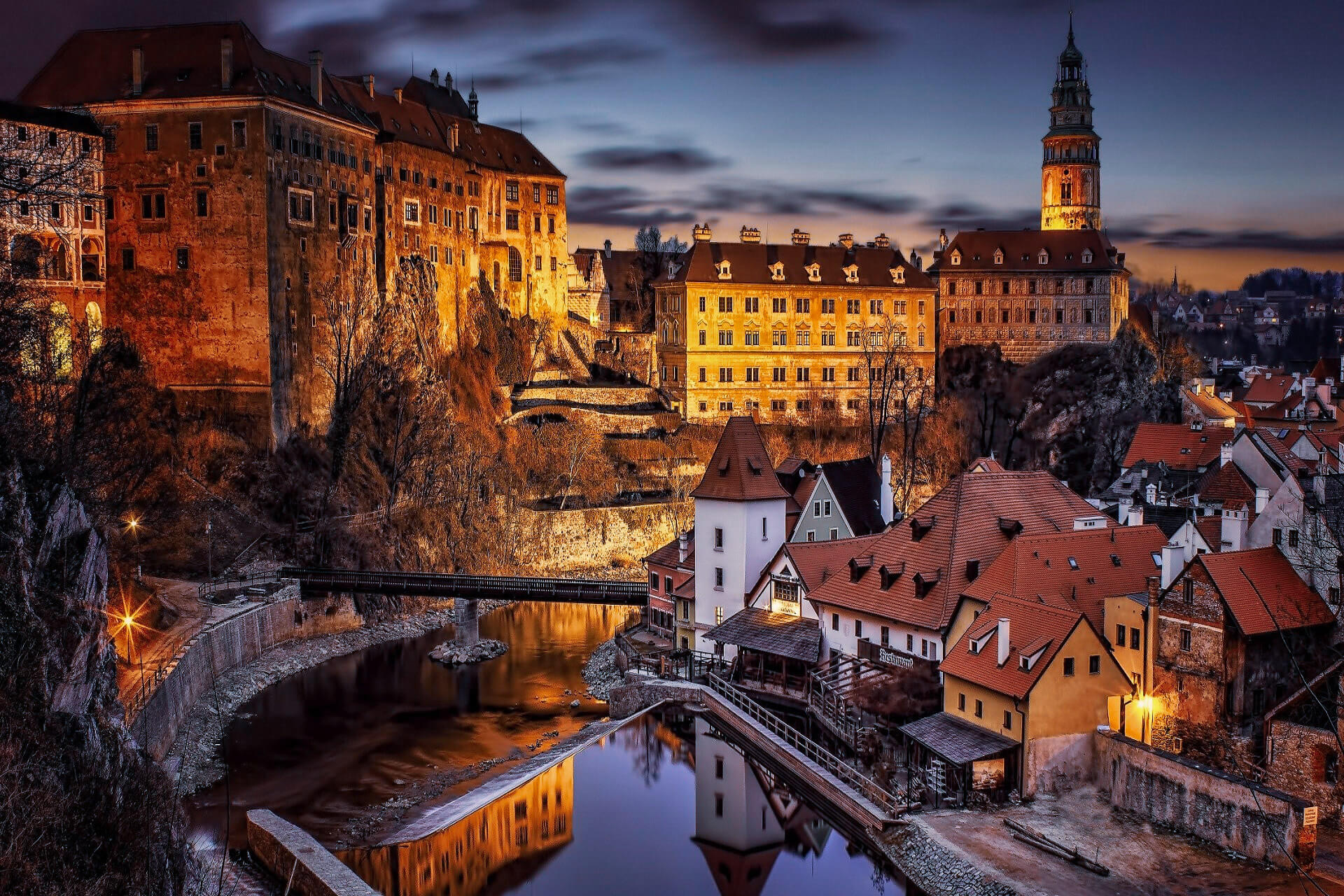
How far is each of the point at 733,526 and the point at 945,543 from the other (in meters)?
7.54

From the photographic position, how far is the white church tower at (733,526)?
3922cm

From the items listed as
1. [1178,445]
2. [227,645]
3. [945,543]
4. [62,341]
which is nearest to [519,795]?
[945,543]

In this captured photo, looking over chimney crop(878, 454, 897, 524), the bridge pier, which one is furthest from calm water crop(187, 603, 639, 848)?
chimney crop(878, 454, 897, 524)

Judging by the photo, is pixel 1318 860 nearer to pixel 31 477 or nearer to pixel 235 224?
pixel 31 477

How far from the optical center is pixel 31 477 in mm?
25609

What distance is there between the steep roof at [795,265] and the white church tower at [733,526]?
3416cm

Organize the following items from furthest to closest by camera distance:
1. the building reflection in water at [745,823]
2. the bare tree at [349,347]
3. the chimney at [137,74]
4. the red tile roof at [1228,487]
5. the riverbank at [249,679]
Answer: the bare tree at [349,347]
the chimney at [137,74]
the red tile roof at [1228,487]
the riverbank at [249,679]
the building reflection in water at [745,823]

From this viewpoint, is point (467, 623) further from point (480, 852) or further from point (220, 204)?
point (220, 204)

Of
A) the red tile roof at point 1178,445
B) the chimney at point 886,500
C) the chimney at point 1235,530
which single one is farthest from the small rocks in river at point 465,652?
the red tile roof at point 1178,445

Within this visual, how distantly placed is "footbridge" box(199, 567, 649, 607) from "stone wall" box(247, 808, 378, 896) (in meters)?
16.1

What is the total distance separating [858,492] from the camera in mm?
45031

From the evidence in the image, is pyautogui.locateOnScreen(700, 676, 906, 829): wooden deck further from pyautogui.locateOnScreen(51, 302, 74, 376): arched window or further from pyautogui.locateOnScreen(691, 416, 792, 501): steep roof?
pyautogui.locateOnScreen(51, 302, 74, 376): arched window

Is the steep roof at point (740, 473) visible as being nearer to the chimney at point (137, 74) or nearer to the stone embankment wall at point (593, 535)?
the stone embankment wall at point (593, 535)

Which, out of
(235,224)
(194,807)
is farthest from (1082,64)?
(194,807)
